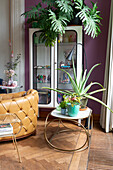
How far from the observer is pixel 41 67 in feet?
13.5

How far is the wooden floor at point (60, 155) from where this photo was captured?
2.23 metres

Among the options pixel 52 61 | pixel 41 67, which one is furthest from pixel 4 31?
pixel 52 61

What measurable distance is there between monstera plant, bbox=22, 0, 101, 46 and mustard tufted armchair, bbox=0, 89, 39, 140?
128 centimetres

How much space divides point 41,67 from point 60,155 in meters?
2.12

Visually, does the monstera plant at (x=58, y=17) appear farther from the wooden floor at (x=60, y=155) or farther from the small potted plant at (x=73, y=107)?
the wooden floor at (x=60, y=155)

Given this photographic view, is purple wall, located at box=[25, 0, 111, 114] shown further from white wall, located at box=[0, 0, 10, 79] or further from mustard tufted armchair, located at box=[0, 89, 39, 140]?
white wall, located at box=[0, 0, 10, 79]

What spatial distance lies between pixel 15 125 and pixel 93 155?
116 centimetres

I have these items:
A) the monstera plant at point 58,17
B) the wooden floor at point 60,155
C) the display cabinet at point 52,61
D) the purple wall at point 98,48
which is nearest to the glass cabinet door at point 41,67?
the display cabinet at point 52,61

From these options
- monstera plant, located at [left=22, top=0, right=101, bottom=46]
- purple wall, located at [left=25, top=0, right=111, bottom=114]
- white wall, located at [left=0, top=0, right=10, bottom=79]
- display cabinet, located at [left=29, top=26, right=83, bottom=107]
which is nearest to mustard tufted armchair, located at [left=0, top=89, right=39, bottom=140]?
display cabinet, located at [left=29, top=26, right=83, bottom=107]

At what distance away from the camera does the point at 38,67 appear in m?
4.14

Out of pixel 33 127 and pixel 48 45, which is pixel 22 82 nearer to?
pixel 48 45

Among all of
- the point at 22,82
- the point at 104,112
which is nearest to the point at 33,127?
the point at 104,112

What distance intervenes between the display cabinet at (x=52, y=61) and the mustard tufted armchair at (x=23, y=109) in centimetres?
96

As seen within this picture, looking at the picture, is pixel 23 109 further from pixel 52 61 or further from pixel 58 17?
pixel 58 17
